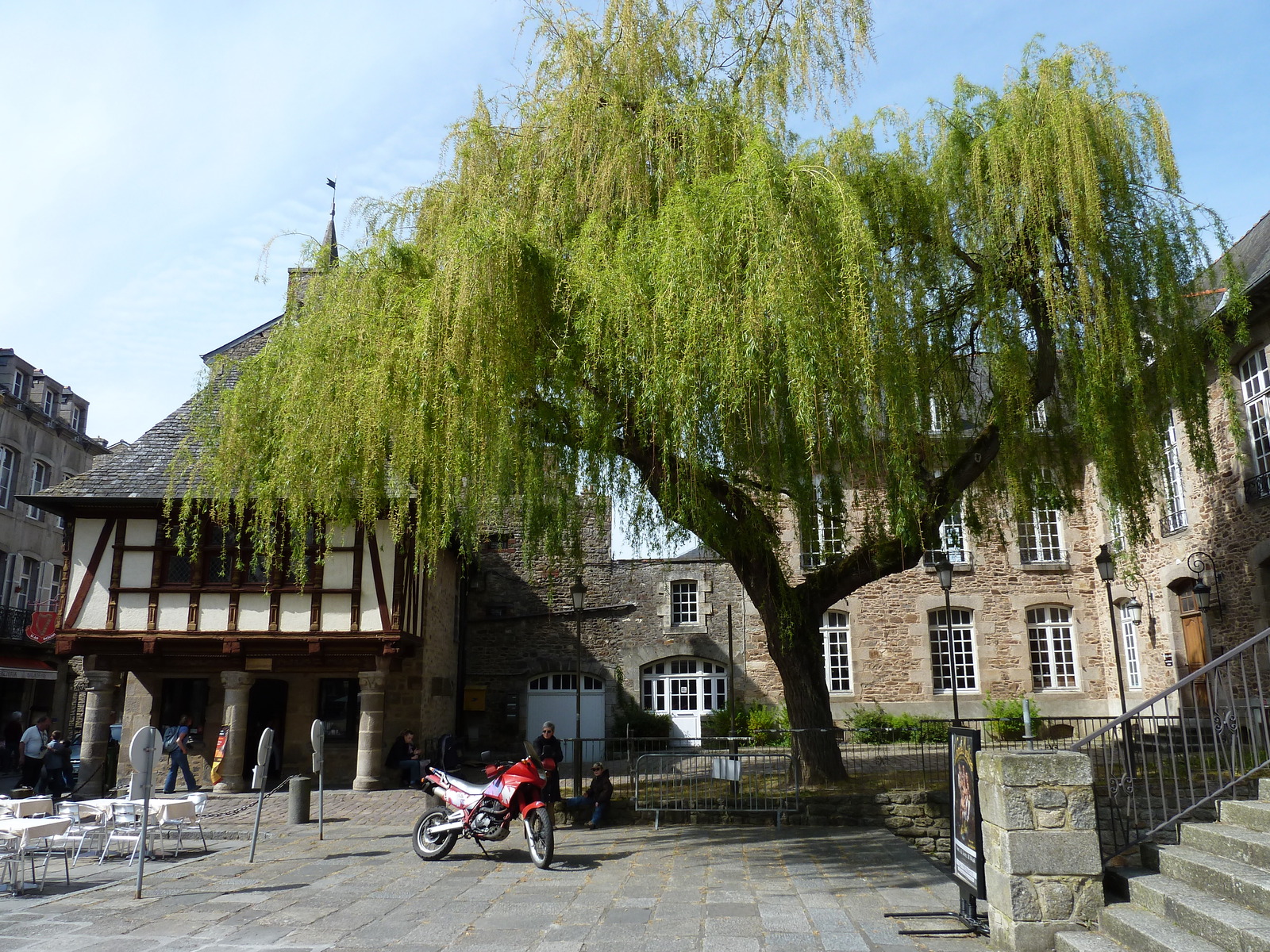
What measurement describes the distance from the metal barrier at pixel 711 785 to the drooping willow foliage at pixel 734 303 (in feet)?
9.76

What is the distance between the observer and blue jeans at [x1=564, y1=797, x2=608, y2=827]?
1011 cm

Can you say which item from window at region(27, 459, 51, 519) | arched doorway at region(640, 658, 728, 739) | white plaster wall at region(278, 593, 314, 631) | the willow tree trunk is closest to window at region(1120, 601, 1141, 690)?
arched doorway at region(640, 658, 728, 739)

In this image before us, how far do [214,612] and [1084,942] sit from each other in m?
12.9

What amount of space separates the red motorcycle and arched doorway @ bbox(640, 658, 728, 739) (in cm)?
1150

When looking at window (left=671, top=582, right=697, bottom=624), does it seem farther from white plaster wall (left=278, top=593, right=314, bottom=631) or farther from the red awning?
the red awning

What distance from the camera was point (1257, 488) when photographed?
1309 cm

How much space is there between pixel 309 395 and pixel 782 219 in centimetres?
434

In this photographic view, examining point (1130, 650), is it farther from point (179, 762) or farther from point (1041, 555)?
point (179, 762)

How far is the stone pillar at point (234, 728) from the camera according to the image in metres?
13.7

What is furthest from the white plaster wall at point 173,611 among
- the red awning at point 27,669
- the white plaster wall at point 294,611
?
the red awning at point 27,669

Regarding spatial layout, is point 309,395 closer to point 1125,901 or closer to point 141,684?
point 1125,901

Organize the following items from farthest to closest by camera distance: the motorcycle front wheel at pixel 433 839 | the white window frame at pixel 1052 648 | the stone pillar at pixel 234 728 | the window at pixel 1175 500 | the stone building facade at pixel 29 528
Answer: the stone building facade at pixel 29 528 → the white window frame at pixel 1052 648 → the window at pixel 1175 500 → the stone pillar at pixel 234 728 → the motorcycle front wheel at pixel 433 839

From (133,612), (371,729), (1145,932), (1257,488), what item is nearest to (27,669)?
(133,612)

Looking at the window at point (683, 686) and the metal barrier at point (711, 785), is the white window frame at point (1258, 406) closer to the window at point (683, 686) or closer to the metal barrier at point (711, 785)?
the metal barrier at point (711, 785)
